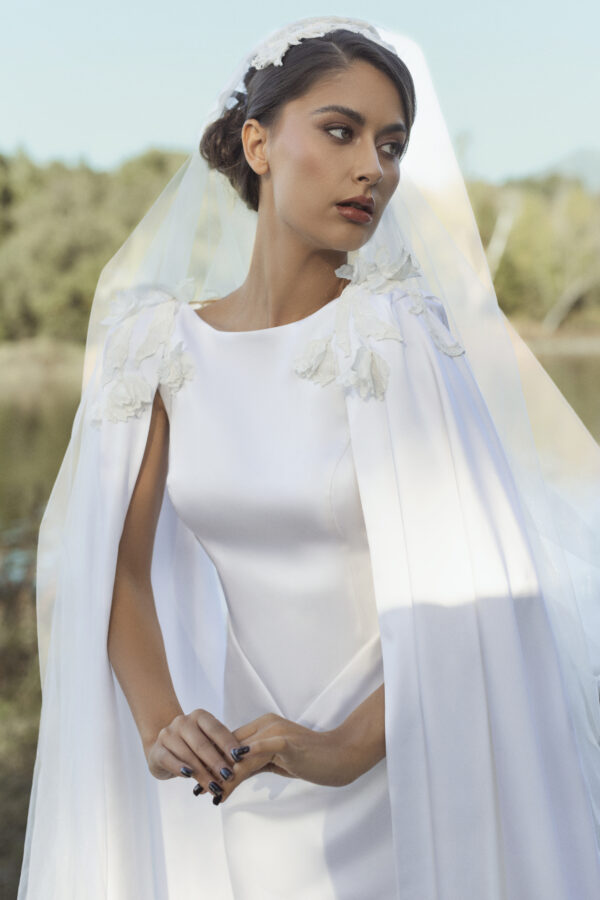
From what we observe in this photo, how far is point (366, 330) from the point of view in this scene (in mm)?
1389

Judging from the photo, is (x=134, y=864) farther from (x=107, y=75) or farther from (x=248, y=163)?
(x=107, y=75)

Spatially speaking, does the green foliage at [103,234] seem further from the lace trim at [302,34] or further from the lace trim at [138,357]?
the lace trim at [302,34]

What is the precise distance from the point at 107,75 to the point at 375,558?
826 cm

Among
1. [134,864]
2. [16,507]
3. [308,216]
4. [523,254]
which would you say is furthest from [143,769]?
[523,254]

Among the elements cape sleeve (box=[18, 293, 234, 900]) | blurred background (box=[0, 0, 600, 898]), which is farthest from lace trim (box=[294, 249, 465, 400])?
blurred background (box=[0, 0, 600, 898])

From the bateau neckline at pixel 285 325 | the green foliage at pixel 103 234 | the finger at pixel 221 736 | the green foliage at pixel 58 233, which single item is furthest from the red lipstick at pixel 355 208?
the green foliage at pixel 103 234

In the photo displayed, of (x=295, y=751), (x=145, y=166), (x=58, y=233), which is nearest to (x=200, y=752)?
(x=295, y=751)

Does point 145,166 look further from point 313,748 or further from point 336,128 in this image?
point 313,748

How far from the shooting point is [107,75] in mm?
8641

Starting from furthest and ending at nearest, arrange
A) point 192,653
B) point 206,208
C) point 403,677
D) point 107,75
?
point 107,75 → point 206,208 → point 192,653 → point 403,677

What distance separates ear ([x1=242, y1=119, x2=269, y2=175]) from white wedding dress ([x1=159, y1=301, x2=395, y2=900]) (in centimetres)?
25

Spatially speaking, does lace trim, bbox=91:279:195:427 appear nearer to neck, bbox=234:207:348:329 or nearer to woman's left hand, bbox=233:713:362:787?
neck, bbox=234:207:348:329

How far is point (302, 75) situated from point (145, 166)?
6.53 metres

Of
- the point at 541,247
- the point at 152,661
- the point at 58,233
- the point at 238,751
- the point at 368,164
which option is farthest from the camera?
the point at 541,247
